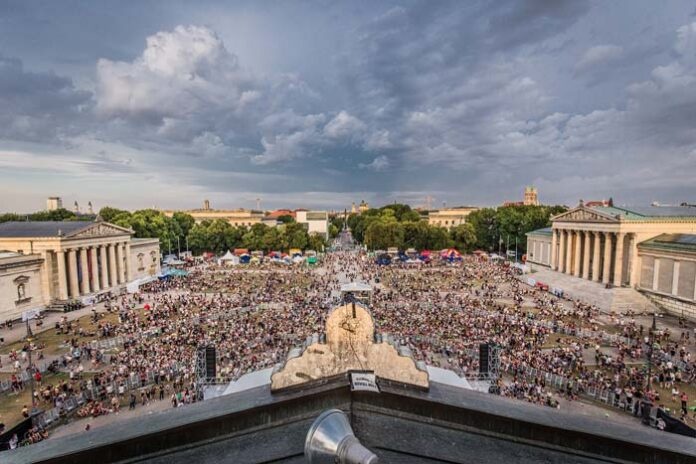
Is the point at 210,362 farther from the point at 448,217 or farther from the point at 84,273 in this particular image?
the point at 448,217

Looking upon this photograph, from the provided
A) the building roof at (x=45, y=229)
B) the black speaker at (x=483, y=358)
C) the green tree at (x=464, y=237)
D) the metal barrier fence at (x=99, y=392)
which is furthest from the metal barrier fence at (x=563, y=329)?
the green tree at (x=464, y=237)

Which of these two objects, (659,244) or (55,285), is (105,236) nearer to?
(55,285)

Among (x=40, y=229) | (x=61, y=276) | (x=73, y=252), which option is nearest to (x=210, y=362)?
(x=61, y=276)

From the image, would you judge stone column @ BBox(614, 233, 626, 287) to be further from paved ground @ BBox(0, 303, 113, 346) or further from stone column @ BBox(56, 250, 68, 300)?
stone column @ BBox(56, 250, 68, 300)

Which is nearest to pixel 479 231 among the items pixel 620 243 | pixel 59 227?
pixel 620 243

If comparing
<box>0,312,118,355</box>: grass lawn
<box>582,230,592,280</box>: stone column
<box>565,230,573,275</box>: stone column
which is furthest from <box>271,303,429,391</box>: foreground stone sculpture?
<box>565,230,573,275</box>: stone column

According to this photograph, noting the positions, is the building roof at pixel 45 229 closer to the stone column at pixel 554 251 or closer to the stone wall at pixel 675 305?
the stone wall at pixel 675 305
